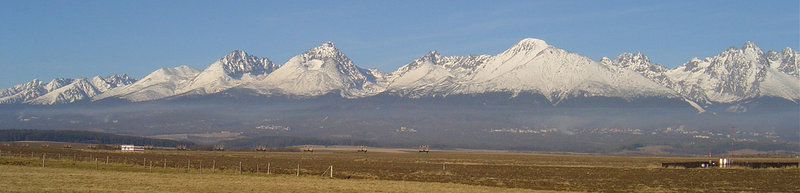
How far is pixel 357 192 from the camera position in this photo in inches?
1868

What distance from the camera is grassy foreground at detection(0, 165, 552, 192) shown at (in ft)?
145

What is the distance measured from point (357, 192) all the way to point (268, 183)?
23.6 feet

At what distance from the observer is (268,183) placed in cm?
5209

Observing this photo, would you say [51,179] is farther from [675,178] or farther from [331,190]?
[675,178]

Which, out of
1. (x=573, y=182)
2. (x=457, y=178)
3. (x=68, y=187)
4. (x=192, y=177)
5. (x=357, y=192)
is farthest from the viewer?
(x=457, y=178)

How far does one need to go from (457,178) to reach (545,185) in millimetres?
9498

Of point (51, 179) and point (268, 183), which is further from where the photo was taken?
point (268, 183)

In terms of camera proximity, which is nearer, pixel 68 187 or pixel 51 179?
pixel 68 187

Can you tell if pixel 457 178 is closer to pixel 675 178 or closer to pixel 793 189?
pixel 675 178

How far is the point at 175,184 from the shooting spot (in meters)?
48.6

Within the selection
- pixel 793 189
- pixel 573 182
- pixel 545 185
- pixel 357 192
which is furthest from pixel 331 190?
pixel 793 189

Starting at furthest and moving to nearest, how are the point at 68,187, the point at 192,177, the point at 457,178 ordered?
the point at 457,178
the point at 192,177
the point at 68,187

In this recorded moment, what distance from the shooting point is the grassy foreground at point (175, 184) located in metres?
44.2

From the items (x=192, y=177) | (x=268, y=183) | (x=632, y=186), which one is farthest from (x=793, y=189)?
(x=192, y=177)
